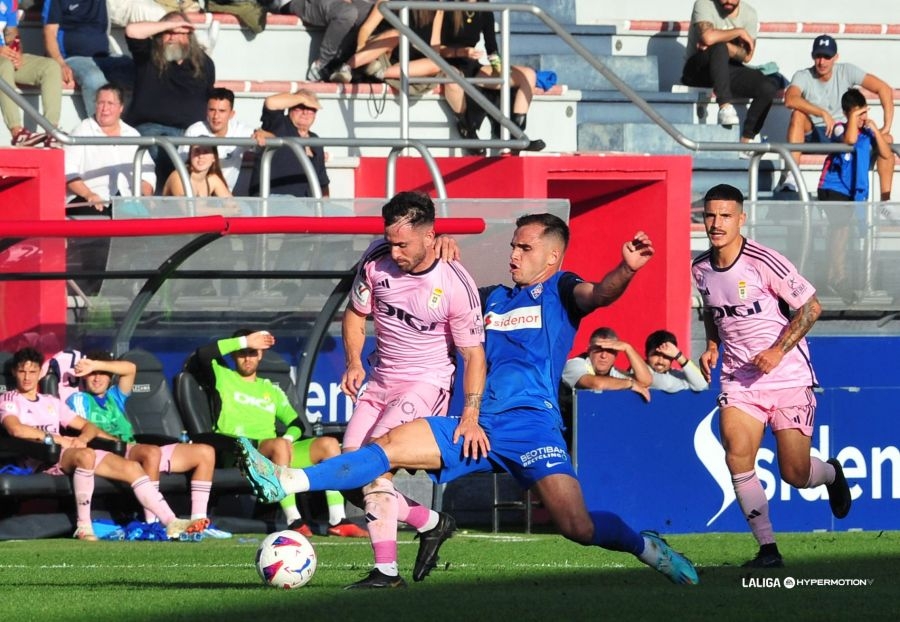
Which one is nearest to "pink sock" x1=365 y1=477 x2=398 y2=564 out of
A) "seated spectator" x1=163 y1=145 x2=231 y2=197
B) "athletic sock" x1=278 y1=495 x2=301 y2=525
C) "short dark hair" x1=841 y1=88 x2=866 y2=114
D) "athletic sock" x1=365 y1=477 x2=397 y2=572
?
"athletic sock" x1=365 y1=477 x2=397 y2=572

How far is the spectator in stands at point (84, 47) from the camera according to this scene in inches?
606

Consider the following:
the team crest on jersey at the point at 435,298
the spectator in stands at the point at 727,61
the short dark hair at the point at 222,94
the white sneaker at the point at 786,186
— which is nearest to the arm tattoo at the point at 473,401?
the team crest on jersey at the point at 435,298

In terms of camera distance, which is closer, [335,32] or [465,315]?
[465,315]

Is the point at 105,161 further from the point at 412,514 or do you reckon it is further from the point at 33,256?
the point at 412,514

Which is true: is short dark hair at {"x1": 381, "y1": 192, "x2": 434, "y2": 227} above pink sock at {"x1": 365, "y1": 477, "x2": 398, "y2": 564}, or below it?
above

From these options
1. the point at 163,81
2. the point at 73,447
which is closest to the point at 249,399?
the point at 73,447

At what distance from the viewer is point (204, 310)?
43.4 feet

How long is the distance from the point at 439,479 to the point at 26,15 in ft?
31.4

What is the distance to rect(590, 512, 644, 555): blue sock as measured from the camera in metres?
8.05

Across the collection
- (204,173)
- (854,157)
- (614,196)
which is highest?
(854,157)

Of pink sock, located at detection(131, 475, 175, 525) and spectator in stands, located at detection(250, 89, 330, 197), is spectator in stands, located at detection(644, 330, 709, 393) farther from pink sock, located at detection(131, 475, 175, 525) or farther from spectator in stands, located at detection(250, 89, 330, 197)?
pink sock, located at detection(131, 475, 175, 525)

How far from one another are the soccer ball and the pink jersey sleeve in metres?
1.20

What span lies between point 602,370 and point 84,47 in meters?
5.55

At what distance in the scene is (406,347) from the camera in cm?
911
